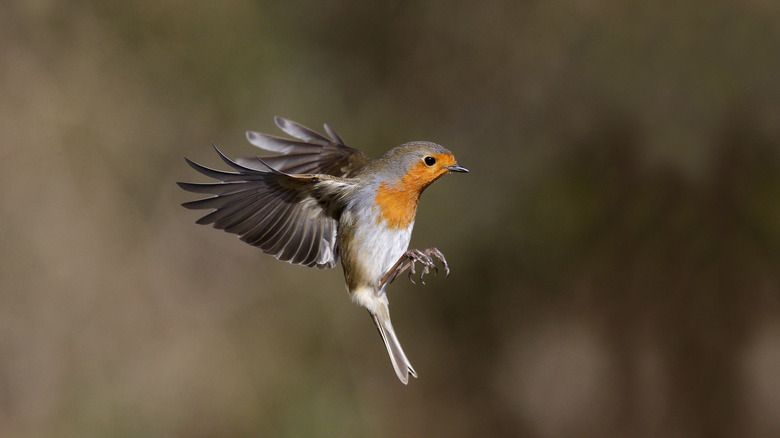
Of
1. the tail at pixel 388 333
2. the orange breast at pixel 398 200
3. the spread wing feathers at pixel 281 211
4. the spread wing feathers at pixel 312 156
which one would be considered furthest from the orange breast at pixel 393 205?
the spread wing feathers at pixel 312 156

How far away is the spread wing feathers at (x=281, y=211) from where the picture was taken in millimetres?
1851

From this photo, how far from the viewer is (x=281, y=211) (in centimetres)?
215

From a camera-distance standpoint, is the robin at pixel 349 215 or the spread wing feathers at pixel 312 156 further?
the spread wing feathers at pixel 312 156

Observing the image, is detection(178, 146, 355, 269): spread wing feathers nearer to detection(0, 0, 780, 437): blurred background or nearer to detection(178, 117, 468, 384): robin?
detection(178, 117, 468, 384): robin

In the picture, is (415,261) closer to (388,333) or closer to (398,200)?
(398,200)

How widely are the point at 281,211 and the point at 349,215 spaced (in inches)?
8.1

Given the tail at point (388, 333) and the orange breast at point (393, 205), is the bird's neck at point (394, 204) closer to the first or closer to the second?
the orange breast at point (393, 205)

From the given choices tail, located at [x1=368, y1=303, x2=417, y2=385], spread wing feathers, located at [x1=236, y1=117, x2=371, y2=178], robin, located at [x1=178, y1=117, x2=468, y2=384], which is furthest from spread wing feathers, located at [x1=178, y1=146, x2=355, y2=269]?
spread wing feathers, located at [x1=236, y1=117, x2=371, y2=178]

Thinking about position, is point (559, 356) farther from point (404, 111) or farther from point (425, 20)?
point (425, 20)

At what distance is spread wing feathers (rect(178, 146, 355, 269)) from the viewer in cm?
185

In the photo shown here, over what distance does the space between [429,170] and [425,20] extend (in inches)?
154

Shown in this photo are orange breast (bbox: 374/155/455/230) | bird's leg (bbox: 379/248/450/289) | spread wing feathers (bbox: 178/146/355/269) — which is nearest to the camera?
bird's leg (bbox: 379/248/450/289)

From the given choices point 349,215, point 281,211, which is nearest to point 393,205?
point 349,215

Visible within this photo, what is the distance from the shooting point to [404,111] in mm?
5320
